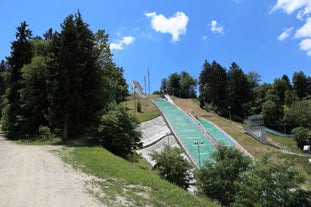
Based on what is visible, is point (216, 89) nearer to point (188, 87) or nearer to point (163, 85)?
point (188, 87)

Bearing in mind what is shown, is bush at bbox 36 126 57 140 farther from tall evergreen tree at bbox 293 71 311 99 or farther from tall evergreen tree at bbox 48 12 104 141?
tall evergreen tree at bbox 293 71 311 99

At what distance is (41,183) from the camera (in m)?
11.3

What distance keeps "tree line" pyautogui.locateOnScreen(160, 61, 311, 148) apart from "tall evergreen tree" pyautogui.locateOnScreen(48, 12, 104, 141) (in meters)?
49.0

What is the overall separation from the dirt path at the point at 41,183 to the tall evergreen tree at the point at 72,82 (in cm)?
1044

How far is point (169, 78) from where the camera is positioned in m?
108

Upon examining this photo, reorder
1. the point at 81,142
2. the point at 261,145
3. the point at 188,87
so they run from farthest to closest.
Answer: the point at 188,87, the point at 261,145, the point at 81,142

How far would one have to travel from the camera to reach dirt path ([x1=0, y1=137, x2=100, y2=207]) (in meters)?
9.16

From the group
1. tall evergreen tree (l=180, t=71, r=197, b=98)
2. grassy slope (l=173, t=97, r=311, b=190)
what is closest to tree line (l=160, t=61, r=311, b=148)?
grassy slope (l=173, t=97, r=311, b=190)

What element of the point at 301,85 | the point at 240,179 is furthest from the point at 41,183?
the point at 301,85

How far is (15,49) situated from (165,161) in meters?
28.9

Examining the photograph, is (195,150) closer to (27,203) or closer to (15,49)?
(15,49)

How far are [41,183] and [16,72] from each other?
101ft

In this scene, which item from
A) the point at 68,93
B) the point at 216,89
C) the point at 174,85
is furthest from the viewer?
the point at 174,85

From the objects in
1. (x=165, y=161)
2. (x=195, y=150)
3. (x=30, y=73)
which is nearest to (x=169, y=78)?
(x=195, y=150)
